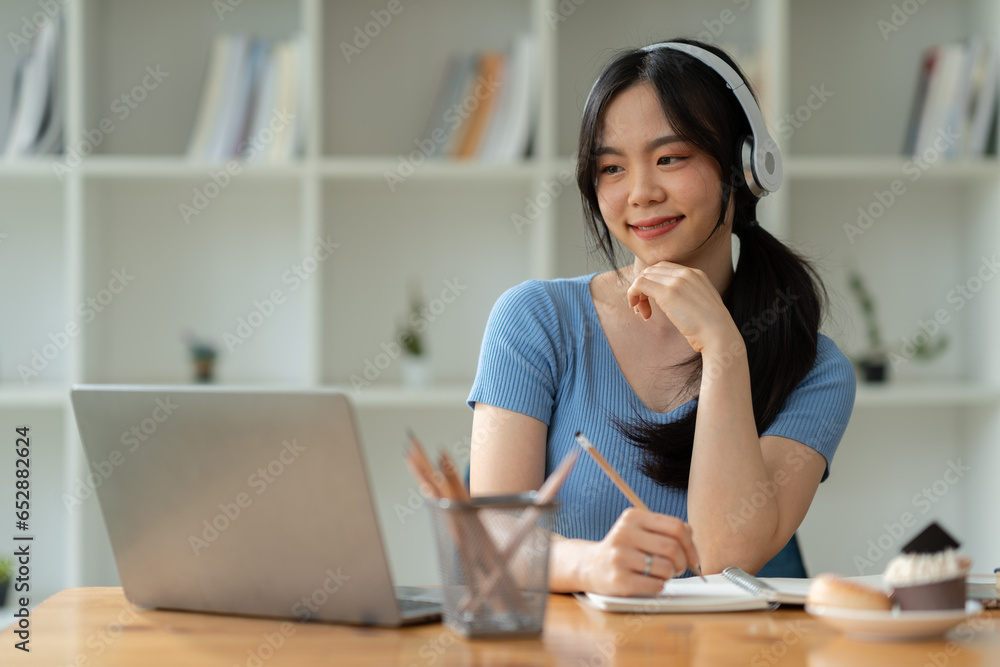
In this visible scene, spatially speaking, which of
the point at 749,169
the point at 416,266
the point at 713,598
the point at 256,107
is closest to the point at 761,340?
the point at 749,169

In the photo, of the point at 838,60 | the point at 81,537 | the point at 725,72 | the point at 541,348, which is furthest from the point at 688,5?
the point at 81,537

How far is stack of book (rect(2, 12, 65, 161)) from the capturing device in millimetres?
2320

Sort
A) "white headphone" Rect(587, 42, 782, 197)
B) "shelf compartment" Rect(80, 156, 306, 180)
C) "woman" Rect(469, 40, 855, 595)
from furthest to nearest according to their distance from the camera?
"shelf compartment" Rect(80, 156, 306, 180), "white headphone" Rect(587, 42, 782, 197), "woman" Rect(469, 40, 855, 595)

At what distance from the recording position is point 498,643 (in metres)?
0.74

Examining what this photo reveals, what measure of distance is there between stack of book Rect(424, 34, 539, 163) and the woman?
34.6 inches

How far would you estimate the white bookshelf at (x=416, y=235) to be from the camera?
98.1 inches

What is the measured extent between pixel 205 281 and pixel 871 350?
1.80m

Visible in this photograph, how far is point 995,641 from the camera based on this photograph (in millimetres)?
776

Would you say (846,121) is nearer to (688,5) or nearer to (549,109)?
(688,5)

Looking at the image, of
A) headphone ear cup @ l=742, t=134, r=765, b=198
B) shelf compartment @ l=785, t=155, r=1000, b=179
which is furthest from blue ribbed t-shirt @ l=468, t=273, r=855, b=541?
shelf compartment @ l=785, t=155, r=1000, b=179

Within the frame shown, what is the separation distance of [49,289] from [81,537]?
2.27ft

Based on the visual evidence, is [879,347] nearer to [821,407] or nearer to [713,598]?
[821,407]

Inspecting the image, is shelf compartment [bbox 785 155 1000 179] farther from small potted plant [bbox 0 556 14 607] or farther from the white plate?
small potted plant [bbox 0 556 14 607]

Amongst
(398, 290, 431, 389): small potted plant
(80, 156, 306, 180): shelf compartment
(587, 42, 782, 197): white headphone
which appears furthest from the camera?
(398, 290, 431, 389): small potted plant
